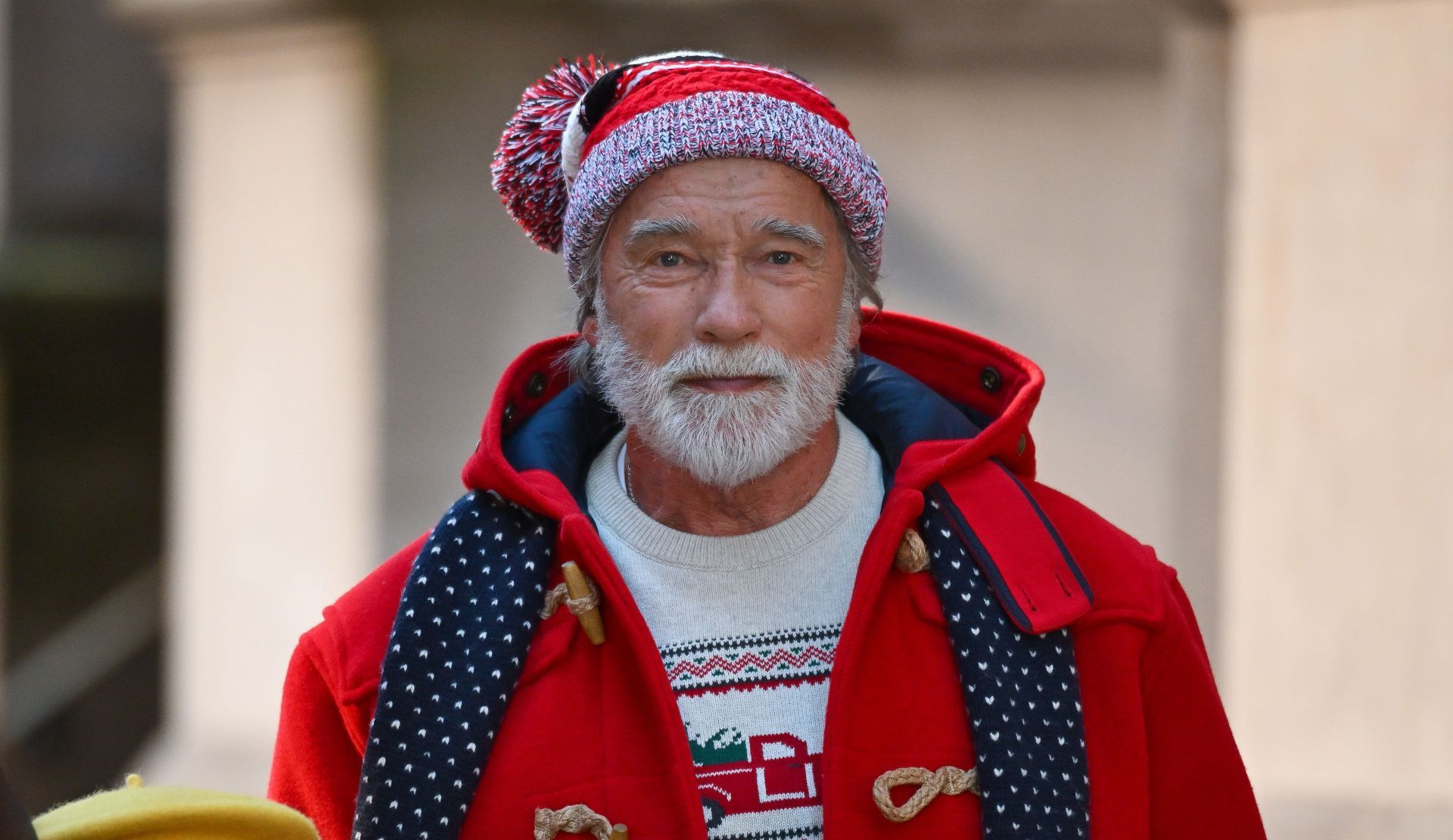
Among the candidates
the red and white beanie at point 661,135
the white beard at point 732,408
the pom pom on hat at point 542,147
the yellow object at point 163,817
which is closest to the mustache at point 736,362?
the white beard at point 732,408

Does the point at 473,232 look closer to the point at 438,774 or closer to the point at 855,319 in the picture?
the point at 855,319

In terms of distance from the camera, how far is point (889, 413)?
2467mm

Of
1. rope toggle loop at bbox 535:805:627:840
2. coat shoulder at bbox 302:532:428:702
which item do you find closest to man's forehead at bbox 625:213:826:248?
coat shoulder at bbox 302:532:428:702

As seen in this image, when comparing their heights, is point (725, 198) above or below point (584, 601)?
above

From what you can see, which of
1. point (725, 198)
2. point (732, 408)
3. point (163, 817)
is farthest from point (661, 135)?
point (163, 817)

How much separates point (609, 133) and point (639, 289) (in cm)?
24

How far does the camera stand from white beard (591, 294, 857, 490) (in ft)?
7.59

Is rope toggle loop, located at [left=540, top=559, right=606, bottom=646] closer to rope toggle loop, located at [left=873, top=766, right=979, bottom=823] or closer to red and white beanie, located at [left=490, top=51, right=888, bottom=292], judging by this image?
rope toggle loop, located at [left=873, top=766, right=979, bottom=823]

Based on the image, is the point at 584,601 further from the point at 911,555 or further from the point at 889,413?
the point at 889,413

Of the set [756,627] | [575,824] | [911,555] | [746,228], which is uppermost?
[746,228]

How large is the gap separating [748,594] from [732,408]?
0.27m

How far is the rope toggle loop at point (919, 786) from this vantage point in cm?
205

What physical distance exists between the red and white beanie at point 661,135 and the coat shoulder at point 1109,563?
1.71 ft

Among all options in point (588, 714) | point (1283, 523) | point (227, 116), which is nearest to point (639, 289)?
point (588, 714)
